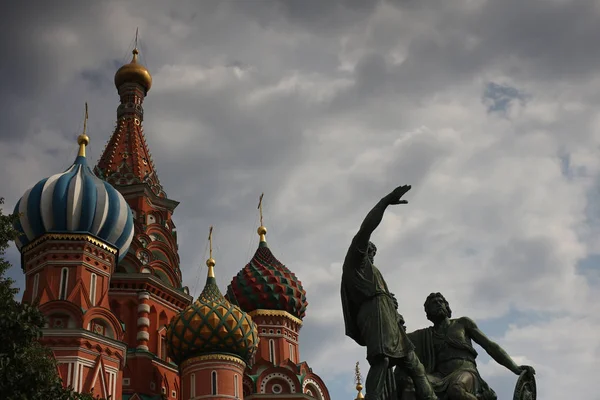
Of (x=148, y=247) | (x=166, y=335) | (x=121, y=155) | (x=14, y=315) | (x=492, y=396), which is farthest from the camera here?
(x=121, y=155)

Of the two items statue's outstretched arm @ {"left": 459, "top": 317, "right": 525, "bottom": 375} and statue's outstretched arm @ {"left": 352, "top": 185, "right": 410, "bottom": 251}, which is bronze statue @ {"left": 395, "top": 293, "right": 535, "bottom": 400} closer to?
statue's outstretched arm @ {"left": 459, "top": 317, "right": 525, "bottom": 375}

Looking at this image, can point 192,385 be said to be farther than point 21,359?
Yes

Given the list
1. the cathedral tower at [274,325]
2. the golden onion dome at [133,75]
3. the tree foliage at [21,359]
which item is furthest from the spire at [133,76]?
the tree foliage at [21,359]

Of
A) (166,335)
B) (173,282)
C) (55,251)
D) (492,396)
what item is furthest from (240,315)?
(492,396)

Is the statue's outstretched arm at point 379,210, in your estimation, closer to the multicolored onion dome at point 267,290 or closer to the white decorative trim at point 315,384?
the white decorative trim at point 315,384

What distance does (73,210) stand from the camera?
2570 cm

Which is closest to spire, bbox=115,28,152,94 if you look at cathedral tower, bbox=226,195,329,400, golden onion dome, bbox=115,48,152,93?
golden onion dome, bbox=115,48,152,93

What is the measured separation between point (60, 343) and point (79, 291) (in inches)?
77.5

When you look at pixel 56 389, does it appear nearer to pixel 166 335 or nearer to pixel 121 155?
pixel 166 335

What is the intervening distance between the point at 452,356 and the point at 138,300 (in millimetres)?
23703

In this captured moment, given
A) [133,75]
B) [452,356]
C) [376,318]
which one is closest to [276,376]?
[133,75]

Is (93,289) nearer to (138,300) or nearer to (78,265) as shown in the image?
(78,265)

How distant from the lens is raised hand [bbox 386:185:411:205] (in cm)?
716

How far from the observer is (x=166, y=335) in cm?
2859
